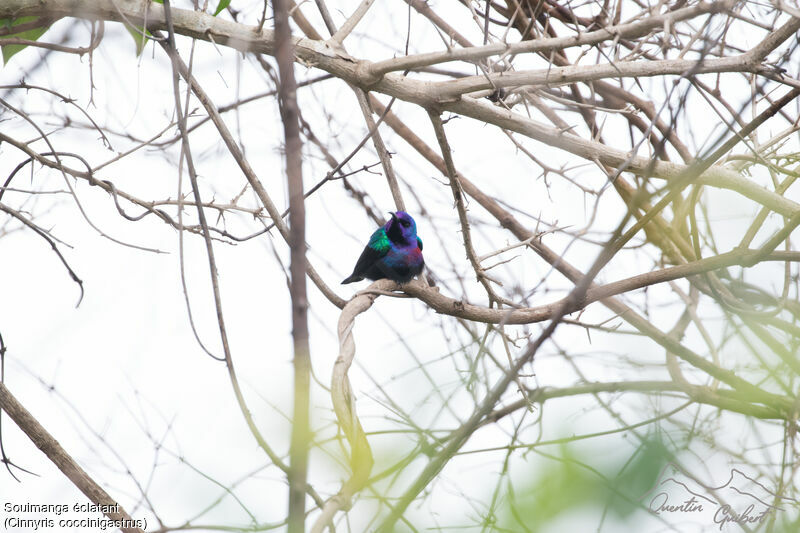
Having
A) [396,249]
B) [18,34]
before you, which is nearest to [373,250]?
[396,249]

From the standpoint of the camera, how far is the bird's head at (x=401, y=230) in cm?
459

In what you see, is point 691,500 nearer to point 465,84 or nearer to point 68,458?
point 465,84

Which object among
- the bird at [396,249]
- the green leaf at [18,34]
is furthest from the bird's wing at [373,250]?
the green leaf at [18,34]

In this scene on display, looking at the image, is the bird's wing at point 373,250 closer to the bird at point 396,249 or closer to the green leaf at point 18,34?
the bird at point 396,249

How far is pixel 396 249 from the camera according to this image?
15.4 ft

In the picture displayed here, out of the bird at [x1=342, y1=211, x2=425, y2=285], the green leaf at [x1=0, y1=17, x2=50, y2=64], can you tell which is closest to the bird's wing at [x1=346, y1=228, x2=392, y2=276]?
the bird at [x1=342, y1=211, x2=425, y2=285]

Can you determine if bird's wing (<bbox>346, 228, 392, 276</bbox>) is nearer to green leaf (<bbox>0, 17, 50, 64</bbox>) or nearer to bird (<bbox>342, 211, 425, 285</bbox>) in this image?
bird (<bbox>342, 211, 425, 285</bbox>)

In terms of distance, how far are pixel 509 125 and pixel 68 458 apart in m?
2.25

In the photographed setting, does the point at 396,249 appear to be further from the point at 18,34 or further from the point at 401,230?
the point at 18,34

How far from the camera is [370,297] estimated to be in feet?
10.2

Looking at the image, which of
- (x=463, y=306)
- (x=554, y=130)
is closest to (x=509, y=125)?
(x=554, y=130)

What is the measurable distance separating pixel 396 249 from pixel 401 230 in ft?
0.42

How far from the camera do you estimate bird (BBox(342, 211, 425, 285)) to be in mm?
4582

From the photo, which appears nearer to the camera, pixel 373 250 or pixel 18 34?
pixel 18 34
